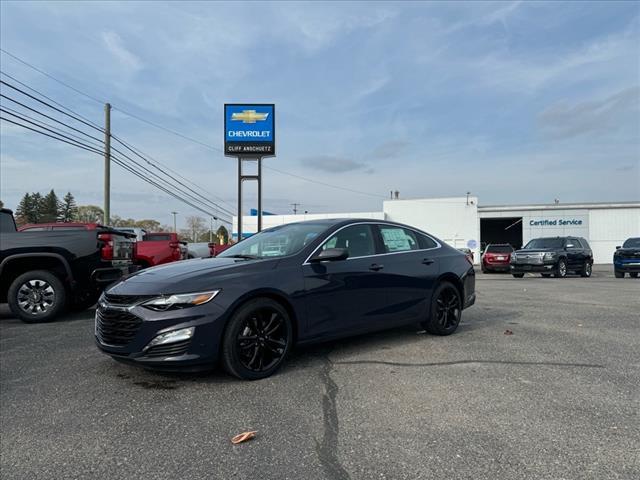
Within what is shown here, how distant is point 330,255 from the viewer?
15.3 feet

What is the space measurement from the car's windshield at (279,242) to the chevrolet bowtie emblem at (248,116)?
51.1ft

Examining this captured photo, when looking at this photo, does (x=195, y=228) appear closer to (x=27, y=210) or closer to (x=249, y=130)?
(x=27, y=210)

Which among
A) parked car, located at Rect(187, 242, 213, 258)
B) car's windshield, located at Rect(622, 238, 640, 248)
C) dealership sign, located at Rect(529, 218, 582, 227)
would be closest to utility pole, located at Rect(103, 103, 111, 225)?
parked car, located at Rect(187, 242, 213, 258)

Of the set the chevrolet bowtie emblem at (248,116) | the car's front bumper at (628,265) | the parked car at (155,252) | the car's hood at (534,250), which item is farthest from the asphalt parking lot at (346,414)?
the chevrolet bowtie emblem at (248,116)

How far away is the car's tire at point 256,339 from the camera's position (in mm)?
4039

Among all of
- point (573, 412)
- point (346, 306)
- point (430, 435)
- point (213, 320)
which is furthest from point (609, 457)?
point (213, 320)

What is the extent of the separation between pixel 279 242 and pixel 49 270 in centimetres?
455

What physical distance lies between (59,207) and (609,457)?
95.8 m

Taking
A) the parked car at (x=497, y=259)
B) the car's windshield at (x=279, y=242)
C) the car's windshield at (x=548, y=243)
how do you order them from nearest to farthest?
the car's windshield at (x=279, y=242), the car's windshield at (x=548, y=243), the parked car at (x=497, y=259)

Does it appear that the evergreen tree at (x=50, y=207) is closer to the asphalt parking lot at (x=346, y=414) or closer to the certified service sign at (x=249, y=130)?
the certified service sign at (x=249, y=130)

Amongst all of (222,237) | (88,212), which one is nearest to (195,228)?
(88,212)

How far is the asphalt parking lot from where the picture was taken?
9.00ft

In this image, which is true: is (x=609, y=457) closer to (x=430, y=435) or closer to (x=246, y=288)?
(x=430, y=435)

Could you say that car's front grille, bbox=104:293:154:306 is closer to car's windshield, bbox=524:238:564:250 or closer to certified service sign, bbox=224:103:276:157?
certified service sign, bbox=224:103:276:157
